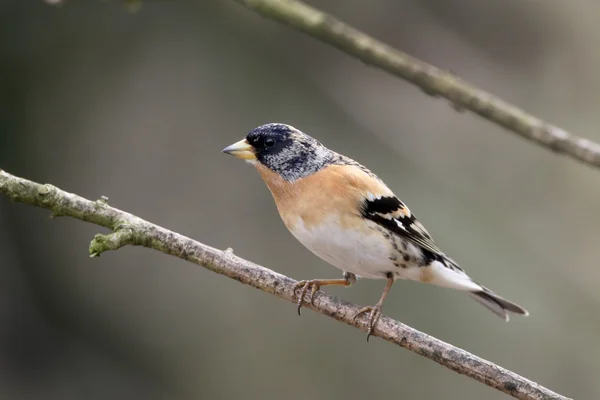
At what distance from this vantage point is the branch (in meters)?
3.03

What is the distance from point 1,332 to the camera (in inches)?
200

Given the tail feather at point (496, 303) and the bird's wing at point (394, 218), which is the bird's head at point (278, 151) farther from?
the tail feather at point (496, 303)

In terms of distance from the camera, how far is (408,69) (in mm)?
3102

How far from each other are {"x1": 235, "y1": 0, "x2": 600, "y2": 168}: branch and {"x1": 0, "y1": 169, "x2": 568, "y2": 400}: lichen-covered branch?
1005 mm

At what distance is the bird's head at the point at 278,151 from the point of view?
3.12 meters

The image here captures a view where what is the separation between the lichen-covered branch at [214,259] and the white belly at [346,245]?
24cm

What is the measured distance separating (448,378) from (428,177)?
1547 millimetres

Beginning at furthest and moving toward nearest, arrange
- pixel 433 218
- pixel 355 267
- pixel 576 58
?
1. pixel 576 58
2. pixel 433 218
3. pixel 355 267

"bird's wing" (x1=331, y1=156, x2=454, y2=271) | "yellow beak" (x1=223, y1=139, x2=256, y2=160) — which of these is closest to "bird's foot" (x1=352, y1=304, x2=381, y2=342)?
"bird's wing" (x1=331, y1=156, x2=454, y2=271)

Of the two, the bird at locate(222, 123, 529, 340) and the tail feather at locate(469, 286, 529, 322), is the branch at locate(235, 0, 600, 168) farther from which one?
the tail feather at locate(469, 286, 529, 322)

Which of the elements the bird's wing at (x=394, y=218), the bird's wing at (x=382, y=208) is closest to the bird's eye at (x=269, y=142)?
the bird's wing at (x=382, y=208)

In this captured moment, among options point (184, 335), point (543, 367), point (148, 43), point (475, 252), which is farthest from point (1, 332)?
point (543, 367)

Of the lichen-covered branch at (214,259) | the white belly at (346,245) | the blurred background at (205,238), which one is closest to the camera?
the lichen-covered branch at (214,259)

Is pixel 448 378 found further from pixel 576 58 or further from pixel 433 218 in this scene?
pixel 576 58
